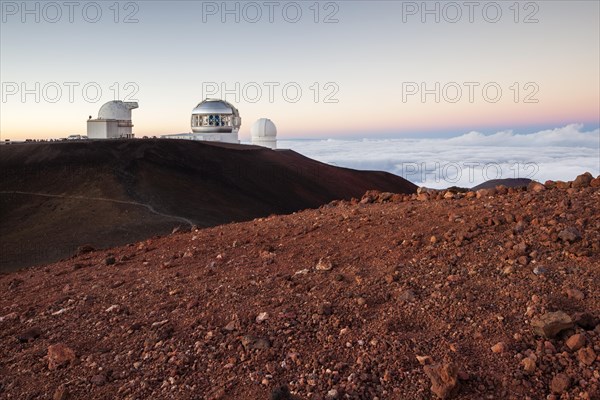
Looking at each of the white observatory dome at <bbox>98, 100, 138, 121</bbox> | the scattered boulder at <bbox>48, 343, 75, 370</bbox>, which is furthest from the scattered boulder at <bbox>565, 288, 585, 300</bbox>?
the white observatory dome at <bbox>98, 100, 138, 121</bbox>

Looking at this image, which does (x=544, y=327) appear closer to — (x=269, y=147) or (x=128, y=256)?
(x=128, y=256)

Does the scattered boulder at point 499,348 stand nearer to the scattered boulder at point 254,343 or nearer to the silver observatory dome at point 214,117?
the scattered boulder at point 254,343

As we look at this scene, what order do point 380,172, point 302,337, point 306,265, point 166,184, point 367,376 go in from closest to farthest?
1. point 367,376
2. point 302,337
3. point 306,265
4. point 166,184
5. point 380,172

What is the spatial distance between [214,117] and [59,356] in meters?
38.6

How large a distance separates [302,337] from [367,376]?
71cm

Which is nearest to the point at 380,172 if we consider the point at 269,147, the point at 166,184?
the point at 269,147

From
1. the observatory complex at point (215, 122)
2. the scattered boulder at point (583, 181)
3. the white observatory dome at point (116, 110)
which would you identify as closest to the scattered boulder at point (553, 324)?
the scattered boulder at point (583, 181)

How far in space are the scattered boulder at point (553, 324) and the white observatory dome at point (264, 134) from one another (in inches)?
1605

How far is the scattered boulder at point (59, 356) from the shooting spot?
4.33 meters

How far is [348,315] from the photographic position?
173 inches

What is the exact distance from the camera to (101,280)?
6391 millimetres

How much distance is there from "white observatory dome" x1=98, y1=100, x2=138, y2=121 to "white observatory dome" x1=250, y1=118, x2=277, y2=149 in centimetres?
951

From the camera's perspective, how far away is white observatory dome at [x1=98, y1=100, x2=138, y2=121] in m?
39.7

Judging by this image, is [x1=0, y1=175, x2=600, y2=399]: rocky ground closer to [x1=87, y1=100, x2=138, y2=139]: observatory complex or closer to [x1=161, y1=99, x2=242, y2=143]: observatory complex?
[x1=87, y1=100, x2=138, y2=139]: observatory complex
